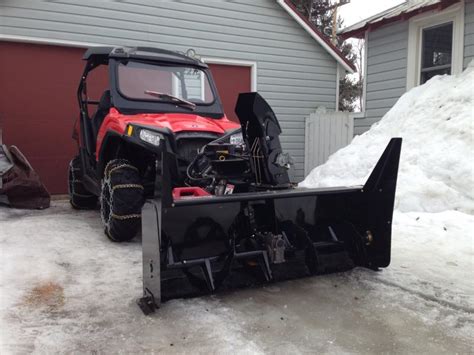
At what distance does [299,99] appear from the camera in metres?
10.6

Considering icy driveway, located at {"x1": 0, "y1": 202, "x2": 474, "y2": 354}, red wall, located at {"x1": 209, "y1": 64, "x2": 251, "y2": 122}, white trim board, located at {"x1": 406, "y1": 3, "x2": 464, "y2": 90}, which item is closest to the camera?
icy driveway, located at {"x1": 0, "y1": 202, "x2": 474, "y2": 354}

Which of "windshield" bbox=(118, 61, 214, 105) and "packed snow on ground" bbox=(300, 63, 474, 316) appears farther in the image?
"windshield" bbox=(118, 61, 214, 105)

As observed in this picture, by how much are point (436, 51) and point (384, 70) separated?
1153 millimetres

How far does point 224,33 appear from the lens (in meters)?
9.47

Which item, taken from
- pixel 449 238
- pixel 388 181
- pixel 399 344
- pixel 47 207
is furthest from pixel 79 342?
pixel 47 207

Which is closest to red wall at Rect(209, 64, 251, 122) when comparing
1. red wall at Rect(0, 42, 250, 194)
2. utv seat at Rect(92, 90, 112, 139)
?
red wall at Rect(0, 42, 250, 194)

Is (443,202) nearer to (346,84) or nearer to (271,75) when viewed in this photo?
(271,75)

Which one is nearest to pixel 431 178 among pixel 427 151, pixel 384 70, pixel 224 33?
pixel 427 151

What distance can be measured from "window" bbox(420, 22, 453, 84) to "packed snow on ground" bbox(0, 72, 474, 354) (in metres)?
3.53

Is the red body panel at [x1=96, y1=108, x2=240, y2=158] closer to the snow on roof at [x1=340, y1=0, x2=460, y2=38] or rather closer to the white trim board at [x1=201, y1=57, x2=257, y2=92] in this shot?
the white trim board at [x1=201, y1=57, x2=257, y2=92]

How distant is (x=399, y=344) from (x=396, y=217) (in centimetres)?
352

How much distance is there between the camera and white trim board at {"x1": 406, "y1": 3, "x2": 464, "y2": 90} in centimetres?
788

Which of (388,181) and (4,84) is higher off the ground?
(4,84)

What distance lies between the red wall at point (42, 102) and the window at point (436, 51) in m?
6.32
